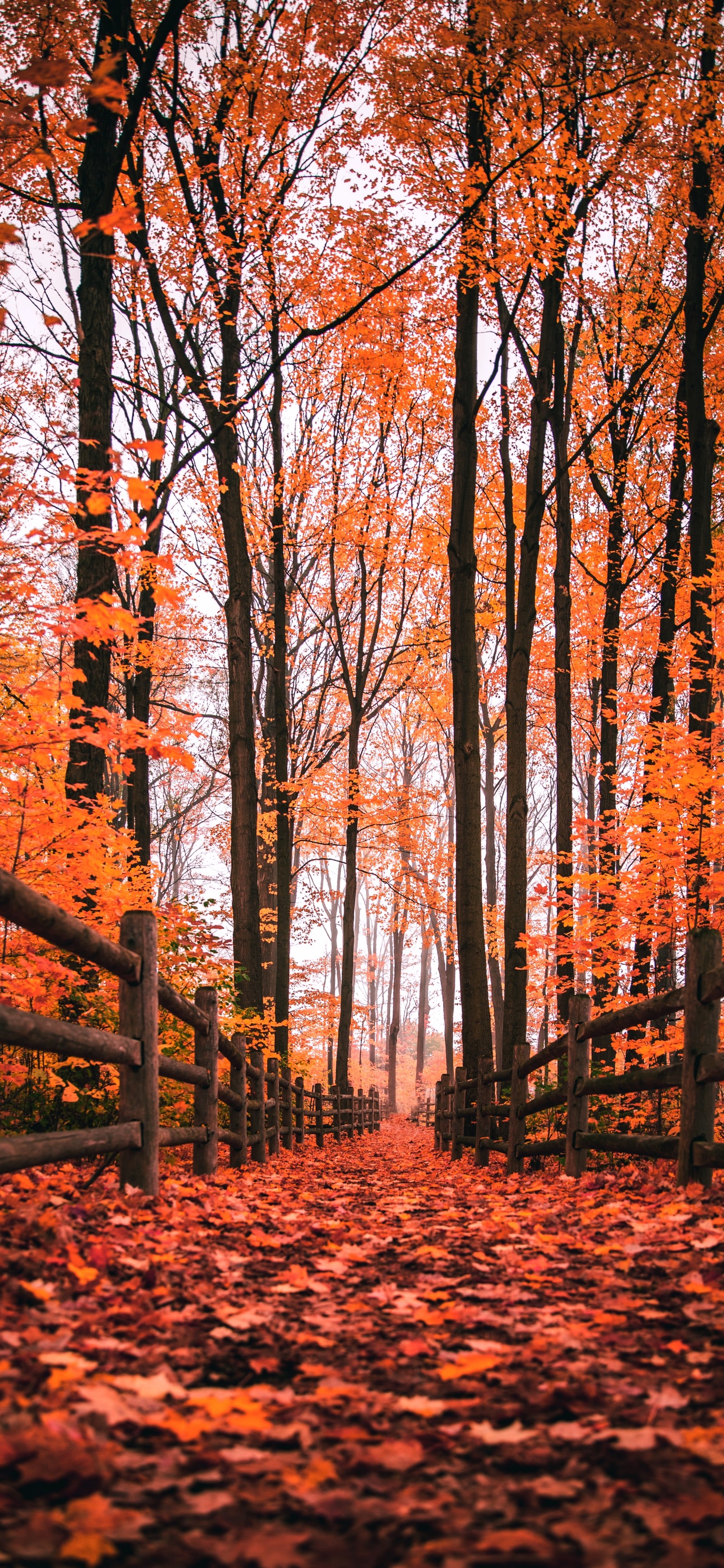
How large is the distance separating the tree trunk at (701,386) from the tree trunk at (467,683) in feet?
8.04

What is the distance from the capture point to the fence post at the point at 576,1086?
6.11 metres

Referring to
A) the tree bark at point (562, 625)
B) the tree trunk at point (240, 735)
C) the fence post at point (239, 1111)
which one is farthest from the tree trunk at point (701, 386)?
the fence post at point (239, 1111)

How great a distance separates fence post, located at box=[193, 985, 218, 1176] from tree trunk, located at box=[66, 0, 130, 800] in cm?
230

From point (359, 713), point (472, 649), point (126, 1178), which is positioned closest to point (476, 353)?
point (472, 649)

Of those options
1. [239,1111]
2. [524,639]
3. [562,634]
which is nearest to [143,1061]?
[239,1111]

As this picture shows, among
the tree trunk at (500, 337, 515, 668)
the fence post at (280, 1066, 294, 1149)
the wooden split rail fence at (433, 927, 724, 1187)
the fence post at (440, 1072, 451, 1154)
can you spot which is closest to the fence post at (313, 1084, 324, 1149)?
the fence post at (440, 1072, 451, 1154)

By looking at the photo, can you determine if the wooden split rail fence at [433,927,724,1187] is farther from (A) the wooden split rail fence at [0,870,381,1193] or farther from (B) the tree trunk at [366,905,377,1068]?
Result: (B) the tree trunk at [366,905,377,1068]

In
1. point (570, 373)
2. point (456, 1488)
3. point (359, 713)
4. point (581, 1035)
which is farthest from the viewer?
point (359, 713)

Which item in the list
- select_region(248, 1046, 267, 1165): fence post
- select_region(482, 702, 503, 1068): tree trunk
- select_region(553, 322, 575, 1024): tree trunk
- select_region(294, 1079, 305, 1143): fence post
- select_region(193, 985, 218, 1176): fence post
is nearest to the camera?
select_region(193, 985, 218, 1176): fence post

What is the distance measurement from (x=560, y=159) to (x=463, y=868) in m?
7.81

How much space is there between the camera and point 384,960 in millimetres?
40562

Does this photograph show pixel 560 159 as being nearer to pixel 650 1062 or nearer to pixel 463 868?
pixel 463 868

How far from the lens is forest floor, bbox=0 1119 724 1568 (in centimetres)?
150

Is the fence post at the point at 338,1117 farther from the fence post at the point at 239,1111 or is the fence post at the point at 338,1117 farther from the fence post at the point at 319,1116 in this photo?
the fence post at the point at 239,1111
